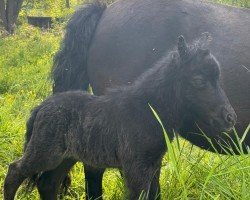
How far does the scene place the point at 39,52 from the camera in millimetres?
12539

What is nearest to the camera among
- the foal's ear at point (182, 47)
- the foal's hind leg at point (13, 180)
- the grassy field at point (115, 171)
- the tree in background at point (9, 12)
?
the grassy field at point (115, 171)

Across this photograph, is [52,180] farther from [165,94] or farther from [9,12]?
[9,12]

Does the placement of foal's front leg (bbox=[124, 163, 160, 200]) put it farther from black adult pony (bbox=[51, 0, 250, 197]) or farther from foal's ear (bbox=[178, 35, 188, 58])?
black adult pony (bbox=[51, 0, 250, 197])

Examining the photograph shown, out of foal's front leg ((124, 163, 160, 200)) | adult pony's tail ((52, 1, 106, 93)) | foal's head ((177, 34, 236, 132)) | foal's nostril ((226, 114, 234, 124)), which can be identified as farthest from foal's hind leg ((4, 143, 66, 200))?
foal's nostril ((226, 114, 234, 124))

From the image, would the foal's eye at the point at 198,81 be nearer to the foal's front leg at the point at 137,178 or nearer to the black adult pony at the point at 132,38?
the foal's front leg at the point at 137,178

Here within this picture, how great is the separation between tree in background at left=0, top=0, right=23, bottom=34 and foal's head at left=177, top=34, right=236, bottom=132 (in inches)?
726

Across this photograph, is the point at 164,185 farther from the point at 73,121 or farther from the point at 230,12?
the point at 230,12

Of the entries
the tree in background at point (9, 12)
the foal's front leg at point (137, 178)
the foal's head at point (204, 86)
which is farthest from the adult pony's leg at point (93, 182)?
the tree in background at point (9, 12)

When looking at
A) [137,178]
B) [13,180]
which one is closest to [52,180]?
[13,180]

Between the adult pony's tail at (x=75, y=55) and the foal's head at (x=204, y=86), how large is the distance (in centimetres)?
132

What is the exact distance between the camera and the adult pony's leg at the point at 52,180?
11.0ft

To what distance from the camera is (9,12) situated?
2028 centimetres

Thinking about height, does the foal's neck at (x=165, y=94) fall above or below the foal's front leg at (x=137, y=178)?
above

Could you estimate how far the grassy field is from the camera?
8.04 feet
